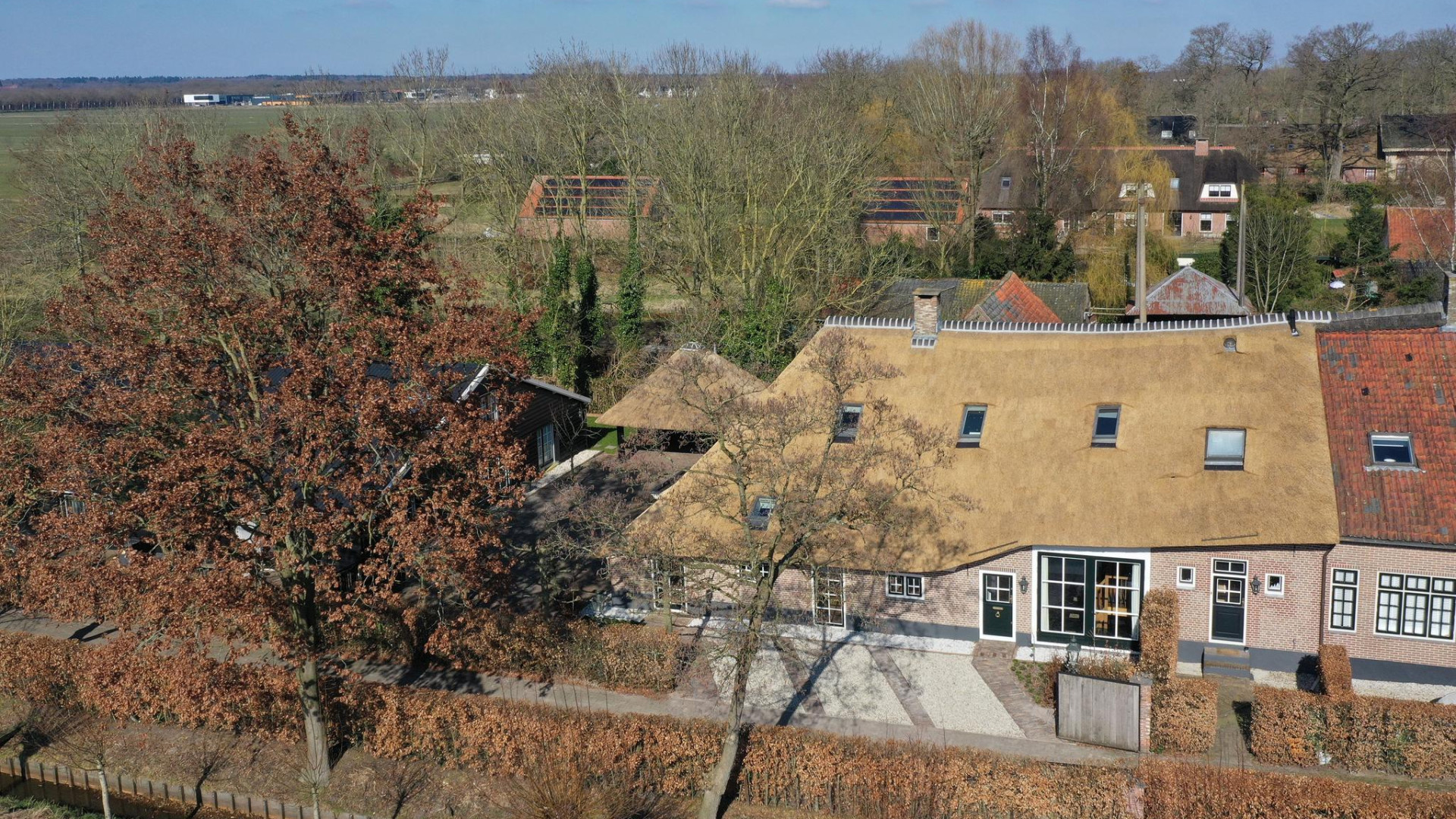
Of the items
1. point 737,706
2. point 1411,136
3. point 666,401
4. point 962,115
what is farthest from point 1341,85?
point 737,706

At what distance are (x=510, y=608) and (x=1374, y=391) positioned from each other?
1696cm

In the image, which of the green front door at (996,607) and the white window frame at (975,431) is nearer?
the green front door at (996,607)

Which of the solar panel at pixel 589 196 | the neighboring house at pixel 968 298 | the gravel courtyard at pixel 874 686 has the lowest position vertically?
the gravel courtyard at pixel 874 686

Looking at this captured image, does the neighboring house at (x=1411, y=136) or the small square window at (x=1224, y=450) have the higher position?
the neighboring house at (x=1411, y=136)

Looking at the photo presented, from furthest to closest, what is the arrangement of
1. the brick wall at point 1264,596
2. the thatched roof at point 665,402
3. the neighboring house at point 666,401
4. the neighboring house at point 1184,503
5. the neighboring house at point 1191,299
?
the neighboring house at point 1191,299
the thatched roof at point 665,402
the neighboring house at point 666,401
the brick wall at point 1264,596
the neighboring house at point 1184,503

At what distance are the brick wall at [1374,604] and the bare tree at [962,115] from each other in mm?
31645

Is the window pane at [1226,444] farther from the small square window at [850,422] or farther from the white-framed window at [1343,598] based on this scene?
the small square window at [850,422]

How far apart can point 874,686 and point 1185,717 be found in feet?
17.0

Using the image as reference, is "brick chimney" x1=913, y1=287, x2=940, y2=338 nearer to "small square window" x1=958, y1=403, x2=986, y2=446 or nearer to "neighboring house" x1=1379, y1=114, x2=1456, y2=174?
"small square window" x1=958, y1=403, x2=986, y2=446

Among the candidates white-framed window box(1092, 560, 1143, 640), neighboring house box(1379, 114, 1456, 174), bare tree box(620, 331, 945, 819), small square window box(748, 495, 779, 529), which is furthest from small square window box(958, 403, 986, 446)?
neighboring house box(1379, 114, 1456, 174)

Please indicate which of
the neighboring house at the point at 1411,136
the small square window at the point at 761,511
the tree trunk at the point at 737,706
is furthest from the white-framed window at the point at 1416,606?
the neighboring house at the point at 1411,136

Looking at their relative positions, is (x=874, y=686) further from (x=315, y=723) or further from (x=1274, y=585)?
(x=315, y=723)

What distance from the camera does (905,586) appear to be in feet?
71.8

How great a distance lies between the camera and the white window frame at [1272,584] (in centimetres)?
1991
